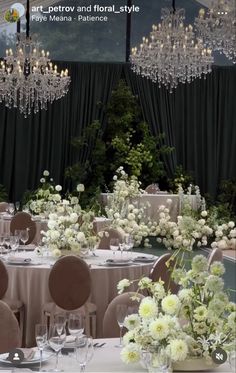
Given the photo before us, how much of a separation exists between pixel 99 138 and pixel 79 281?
1116cm

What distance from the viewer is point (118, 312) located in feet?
11.8

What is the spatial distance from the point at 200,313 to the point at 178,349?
0.73 feet

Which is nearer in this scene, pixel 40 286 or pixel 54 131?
pixel 40 286

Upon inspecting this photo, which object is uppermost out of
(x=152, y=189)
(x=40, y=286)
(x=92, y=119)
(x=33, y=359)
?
(x=92, y=119)

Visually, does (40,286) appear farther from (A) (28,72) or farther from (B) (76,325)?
(A) (28,72)

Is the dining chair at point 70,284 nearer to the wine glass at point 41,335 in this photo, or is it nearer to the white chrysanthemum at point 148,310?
the wine glass at point 41,335

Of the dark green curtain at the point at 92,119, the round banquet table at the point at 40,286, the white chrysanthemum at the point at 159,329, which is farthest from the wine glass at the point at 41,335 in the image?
the dark green curtain at the point at 92,119

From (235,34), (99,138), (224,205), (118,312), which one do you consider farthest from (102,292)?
(99,138)

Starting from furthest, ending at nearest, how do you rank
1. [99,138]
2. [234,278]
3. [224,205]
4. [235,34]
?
1. [99,138]
2. [224,205]
3. [234,278]
4. [235,34]

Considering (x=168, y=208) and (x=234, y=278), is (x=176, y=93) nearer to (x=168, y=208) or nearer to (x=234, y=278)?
(x=168, y=208)

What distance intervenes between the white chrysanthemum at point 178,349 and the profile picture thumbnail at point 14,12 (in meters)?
11.6

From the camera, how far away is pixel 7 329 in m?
4.21

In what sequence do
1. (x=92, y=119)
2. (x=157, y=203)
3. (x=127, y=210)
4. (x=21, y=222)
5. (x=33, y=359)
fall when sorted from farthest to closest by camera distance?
(x=92, y=119) < (x=157, y=203) < (x=127, y=210) < (x=21, y=222) < (x=33, y=359)

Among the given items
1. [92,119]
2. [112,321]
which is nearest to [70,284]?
[112,321]
